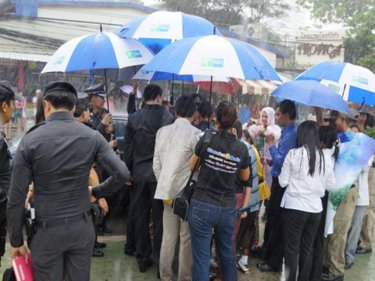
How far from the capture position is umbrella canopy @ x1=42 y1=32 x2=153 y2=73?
14.1 ft

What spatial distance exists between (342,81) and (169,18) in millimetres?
2130

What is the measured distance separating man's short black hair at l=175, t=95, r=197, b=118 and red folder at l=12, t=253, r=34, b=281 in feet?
6.20

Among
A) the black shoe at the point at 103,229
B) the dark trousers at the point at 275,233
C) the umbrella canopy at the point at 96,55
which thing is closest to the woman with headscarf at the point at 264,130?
the dark trousers at the point at 275,233

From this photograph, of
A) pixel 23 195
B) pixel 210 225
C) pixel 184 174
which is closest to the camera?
pixel 23 195

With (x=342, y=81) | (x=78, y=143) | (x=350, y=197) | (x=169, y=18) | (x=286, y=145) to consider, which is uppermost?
(x=169, y=18)

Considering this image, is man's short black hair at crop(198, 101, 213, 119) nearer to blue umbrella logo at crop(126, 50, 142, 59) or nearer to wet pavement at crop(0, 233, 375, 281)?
blue umbrella logo at crop(126, 50, 142, 59)

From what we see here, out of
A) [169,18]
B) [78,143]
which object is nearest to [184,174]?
[78,143]

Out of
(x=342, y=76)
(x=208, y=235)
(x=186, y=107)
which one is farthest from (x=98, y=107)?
(x=342, y=76)

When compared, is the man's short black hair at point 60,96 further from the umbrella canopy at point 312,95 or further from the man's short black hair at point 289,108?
the man's short black hair at point 289,108

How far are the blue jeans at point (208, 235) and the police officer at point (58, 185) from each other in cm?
98

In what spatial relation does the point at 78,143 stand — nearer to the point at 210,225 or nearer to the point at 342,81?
the point at 210,225

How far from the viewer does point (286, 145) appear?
403cm

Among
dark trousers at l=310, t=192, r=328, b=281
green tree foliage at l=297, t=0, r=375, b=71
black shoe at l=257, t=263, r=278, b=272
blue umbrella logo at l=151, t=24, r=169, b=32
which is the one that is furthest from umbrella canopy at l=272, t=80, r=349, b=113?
green tree foliage at l=297, t=0, r=375, b=71

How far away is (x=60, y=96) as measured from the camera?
8.35ft
